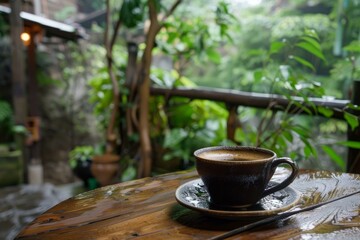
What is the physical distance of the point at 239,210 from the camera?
0.76 m

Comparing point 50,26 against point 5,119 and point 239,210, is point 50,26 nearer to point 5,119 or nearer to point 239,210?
point 5,119

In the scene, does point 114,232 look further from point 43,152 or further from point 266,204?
point 43,152

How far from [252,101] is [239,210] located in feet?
5.67

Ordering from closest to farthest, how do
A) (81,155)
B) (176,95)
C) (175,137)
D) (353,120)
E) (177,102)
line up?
(353,120)
(175,137)
(176,95)
(177,102)
(81,155)

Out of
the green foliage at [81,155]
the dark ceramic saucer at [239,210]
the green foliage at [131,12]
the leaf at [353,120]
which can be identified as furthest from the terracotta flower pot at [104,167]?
the dark ceramic saucer at [239,210]

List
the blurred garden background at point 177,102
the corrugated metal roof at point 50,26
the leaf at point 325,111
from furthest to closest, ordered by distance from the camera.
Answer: the corrugated metal roof at point 50,26 < the blurred garden background at point 177,102 < the leaf at point 325,111

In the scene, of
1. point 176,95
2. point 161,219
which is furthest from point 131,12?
point 161,219

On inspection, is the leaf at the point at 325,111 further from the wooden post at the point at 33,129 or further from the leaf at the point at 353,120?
the wooden post at the point at 33,129

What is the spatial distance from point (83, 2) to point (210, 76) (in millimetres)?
3418

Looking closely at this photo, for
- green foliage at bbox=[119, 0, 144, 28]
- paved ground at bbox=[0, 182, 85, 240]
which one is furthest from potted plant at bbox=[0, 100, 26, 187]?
green foliage at bbox=[119, 0, 144, 28]

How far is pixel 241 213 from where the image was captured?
73cm

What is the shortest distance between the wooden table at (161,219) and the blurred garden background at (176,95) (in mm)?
873

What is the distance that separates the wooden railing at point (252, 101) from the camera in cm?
179

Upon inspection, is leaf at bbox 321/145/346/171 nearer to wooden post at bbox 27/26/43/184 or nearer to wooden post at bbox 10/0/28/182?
wooden post at bbox 10/0/28/182
